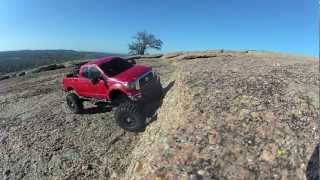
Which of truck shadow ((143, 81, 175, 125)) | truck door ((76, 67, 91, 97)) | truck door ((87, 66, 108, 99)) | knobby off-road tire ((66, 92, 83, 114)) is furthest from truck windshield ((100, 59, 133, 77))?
knobby off-road tire ((66, 92, 83, 114))

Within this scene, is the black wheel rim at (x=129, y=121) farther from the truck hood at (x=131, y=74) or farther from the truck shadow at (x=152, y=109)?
the truck hood at (x=131, y=74)

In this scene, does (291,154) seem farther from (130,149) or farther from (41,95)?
(41,95)

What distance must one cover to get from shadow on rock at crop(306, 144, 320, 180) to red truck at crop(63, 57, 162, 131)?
539 centimetres

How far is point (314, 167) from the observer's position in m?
7.44

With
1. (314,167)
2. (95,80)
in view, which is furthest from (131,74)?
(314,167)

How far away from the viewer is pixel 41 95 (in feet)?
68.9

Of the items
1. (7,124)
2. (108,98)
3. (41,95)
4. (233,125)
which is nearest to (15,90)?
(41,95)

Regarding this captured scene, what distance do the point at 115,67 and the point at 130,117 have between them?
8.15 feet

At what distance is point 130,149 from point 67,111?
552 cm

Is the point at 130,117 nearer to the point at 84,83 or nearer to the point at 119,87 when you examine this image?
the point at 119,87

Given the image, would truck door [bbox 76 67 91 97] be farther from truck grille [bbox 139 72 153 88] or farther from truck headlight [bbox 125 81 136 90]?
truck grille [bbox 139 72 153 88]

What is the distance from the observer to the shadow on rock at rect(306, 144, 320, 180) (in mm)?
7229

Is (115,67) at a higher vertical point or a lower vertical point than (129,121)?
higher

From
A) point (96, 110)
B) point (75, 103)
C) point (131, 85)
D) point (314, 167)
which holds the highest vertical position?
point (131, 85)
